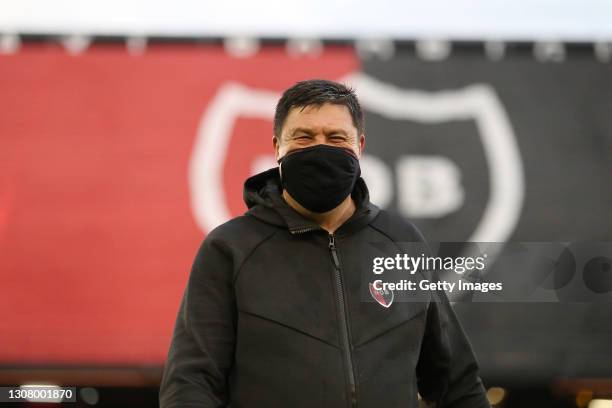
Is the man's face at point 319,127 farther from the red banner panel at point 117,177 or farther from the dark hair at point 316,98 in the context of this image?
the red banner panel at point 117,177

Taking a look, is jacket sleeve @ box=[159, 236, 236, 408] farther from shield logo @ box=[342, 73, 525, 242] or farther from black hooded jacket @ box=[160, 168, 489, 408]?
shield logo @ box=[342, 73, 525, 242]

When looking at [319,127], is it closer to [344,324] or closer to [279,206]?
[279,206]

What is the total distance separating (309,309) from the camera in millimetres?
1282

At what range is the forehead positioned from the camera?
1.39m

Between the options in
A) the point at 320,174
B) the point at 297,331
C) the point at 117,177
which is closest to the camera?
the point at 297,331

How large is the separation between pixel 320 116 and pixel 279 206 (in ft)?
0.64

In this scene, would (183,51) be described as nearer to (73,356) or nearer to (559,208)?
(73,356)

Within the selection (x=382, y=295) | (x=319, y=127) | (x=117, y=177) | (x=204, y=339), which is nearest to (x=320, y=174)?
(x=319, y=127)

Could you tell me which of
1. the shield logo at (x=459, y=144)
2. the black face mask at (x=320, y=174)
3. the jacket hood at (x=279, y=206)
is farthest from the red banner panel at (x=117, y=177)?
the black face mask at (x=320, y=174)

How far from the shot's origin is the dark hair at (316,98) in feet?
4.55

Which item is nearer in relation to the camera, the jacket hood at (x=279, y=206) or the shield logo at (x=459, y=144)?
the jacket hood at (x=279, y=206)

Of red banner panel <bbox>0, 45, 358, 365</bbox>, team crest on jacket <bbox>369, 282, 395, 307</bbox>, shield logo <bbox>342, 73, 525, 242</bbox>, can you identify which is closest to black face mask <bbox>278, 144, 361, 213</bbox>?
team crest on jacket <bbox>369, 282, 395, 307</bbox>

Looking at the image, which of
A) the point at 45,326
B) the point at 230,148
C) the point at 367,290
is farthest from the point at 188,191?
the point at 367,290

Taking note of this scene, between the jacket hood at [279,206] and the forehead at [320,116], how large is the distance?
0.46 feet
